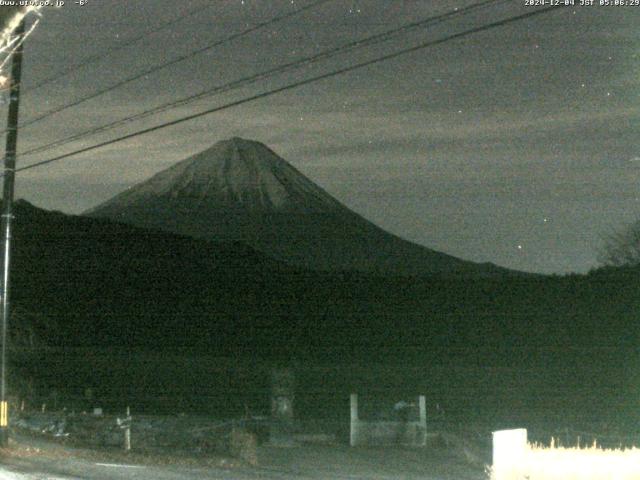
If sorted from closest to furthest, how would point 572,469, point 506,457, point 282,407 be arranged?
point 572,469 → point 506,457 → point 282,407

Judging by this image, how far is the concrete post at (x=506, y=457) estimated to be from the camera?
12.4 meters

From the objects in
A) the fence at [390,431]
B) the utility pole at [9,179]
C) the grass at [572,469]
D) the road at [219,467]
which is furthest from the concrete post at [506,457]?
the fence at [390,431]

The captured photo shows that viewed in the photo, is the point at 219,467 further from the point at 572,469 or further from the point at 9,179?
the point at 572,469

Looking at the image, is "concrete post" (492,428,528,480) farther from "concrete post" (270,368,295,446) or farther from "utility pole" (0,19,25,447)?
"concrete post" (270,368,295,446)

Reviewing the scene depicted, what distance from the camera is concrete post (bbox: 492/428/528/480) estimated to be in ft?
40.6

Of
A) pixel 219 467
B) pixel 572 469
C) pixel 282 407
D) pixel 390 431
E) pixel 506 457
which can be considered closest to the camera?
pixel 572 469

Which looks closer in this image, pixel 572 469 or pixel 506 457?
pixel 572 469

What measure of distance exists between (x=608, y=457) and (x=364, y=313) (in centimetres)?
7474

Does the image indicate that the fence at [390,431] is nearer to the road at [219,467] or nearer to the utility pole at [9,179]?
the road at [219,467]

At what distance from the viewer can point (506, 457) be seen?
12.5 metres

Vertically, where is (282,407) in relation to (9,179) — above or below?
below

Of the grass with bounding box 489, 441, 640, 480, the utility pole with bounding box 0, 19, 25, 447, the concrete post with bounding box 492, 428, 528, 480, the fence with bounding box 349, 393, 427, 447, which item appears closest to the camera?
the grass with bounding box 489, 441, 640, 480

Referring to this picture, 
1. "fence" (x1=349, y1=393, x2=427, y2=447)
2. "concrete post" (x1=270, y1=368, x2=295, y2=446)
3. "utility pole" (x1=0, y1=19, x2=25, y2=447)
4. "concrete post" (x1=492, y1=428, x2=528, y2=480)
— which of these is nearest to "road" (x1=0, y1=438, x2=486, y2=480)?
"utility pole" (x1=0, y1=19, x2=25, y2=447)

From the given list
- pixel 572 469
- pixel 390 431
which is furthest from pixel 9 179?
pixel 390 431
